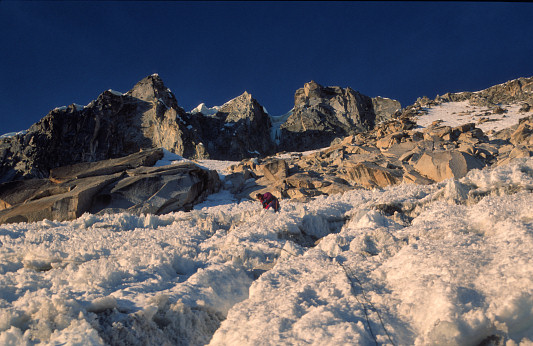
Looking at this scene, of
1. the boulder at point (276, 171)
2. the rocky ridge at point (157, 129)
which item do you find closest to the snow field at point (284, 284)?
the boulder at point (276, 171)

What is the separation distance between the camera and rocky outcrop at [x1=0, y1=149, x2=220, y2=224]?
40.5 ft

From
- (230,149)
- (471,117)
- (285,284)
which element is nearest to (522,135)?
(471,117)

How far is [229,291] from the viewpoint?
4305 mm

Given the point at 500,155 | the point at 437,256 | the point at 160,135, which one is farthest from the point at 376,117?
the point at 437,256

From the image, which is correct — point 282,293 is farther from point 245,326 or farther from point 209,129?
point 209,129

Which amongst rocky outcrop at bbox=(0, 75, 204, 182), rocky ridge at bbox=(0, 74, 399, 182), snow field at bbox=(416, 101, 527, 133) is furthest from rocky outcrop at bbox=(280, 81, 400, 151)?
snow field at bbox=(416, 101, 527, 133)

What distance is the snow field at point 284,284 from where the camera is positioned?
312 centimetres

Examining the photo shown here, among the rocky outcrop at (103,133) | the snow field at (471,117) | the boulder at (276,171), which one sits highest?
the rocky outcrop at (103,133)

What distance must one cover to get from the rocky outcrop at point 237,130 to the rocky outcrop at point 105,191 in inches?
1880

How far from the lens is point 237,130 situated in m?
71.4

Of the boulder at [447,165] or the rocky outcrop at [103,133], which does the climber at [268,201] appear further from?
the rocky outcrop at [103,133]

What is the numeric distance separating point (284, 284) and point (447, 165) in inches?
415

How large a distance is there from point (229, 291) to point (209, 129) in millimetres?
69368

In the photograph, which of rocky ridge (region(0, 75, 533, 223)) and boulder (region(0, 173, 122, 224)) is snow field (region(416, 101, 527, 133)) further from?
boulder (region(0, 173, 122, 224))
